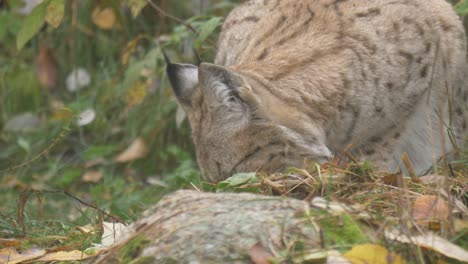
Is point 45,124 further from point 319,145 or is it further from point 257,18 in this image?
point 319,145

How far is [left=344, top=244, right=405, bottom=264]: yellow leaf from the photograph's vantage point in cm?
221

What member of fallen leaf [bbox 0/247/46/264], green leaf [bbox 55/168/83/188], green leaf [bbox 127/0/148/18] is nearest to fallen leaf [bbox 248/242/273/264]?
fallen leaf [bbox 0/247/46/264]

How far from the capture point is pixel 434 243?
90.4 inches

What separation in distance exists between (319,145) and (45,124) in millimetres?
3634

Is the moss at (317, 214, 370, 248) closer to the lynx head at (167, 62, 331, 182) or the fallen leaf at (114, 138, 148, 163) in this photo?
the lynx head at (167, 62, 331, 182)

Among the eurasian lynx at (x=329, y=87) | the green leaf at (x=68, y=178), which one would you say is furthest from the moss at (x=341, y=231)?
the green leaf at (x=68, y=178)

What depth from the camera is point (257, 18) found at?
15.5 feet

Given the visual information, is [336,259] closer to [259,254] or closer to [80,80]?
[259,254]

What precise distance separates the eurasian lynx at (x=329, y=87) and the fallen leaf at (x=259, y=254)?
137 cm

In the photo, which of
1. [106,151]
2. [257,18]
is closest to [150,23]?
[106,151]

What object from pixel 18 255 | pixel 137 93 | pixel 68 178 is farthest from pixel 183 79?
pixel 68 178

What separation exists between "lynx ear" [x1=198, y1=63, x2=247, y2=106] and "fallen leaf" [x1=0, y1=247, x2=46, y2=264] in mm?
958

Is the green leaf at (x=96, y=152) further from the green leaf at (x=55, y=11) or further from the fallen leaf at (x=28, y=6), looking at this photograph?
the green leaf at (x=55, y=11)

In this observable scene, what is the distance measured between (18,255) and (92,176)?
3026 mm
